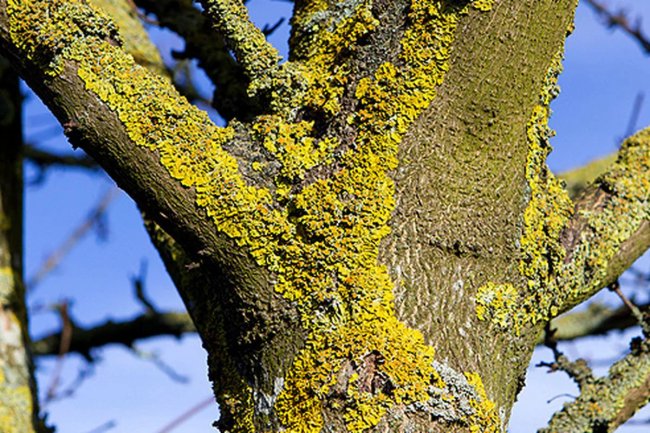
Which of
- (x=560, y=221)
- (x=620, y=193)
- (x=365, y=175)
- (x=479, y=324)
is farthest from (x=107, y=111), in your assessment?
(x=620, y=193)

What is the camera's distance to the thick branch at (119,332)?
3.28m

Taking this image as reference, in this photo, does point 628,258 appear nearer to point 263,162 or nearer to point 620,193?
point 620,193

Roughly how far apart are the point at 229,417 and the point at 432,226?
517 millimetres

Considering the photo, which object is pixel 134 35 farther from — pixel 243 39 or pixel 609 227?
pixel 609 227

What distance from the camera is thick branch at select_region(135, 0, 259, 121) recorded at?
1.57m

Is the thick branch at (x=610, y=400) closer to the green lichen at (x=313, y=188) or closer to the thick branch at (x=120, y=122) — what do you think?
the green lichen at (x=313, y=188)

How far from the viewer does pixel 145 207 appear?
1115mm

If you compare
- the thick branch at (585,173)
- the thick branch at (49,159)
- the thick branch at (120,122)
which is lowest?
the thick branch at (120,122)

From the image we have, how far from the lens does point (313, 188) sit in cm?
110

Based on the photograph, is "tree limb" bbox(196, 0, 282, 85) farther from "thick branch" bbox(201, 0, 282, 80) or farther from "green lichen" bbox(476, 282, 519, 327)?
"green lichen" bbox(476, 282, 519, 327)

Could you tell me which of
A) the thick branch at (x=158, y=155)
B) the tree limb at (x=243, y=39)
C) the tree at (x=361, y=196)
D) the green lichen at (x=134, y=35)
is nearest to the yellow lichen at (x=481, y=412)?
the tree at (x=361, y=196)

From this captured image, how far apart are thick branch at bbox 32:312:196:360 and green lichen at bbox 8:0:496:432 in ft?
7.27

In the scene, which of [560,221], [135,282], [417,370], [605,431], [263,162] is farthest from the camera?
[135,282]

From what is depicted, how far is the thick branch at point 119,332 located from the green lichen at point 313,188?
222 centimetres
